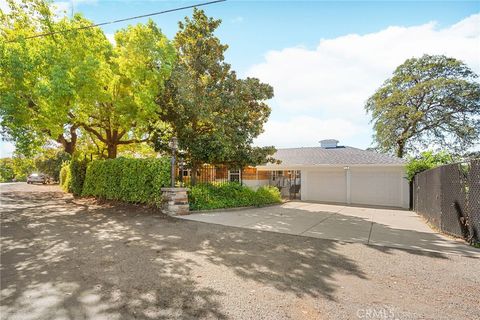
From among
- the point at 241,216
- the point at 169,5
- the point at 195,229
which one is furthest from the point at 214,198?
the point at 169,5

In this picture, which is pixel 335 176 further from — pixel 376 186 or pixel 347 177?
pixel 376 186

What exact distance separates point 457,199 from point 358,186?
33.4ft

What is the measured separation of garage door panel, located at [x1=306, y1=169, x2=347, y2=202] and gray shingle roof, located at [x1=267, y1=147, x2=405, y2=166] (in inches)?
31.6

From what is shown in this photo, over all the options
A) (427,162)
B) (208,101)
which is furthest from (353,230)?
(427,162)

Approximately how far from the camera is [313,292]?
3.47 m

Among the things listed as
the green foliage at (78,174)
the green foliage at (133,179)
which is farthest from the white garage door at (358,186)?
the green foliage at (78,174)

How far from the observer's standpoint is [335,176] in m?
17.0

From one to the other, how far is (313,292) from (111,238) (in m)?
4.96

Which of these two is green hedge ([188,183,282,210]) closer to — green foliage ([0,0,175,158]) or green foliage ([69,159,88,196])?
green foliage ([0,0,175,158])

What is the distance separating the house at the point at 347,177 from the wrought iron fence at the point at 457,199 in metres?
7.31

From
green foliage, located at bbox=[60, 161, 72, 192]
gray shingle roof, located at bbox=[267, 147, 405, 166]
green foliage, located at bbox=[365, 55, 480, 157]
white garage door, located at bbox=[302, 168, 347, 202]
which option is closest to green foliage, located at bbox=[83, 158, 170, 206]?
green foliage, located at bbox=[60, 161, 72, 192]

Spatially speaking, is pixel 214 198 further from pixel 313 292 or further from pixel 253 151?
pixel 313 292

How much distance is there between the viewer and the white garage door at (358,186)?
15.3 meters

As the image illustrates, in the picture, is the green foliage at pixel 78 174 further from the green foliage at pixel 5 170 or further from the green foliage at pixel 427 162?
the green foliage at pixel 5 170
